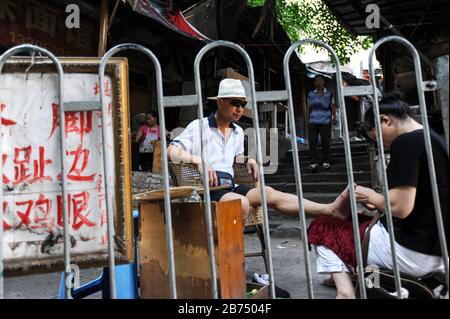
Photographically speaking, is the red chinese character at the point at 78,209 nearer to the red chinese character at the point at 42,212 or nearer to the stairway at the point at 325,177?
the red chinese character at the point at 42,212

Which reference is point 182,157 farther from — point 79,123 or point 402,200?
point 402,200

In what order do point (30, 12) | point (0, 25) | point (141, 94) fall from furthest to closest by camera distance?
point (141, 94) → point (30, 12) → point (0, 25)

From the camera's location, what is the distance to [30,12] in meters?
5.48

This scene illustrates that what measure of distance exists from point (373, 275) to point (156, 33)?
6332 mm

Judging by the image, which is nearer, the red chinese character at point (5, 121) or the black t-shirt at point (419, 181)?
the red chinese character at point (5, 121)

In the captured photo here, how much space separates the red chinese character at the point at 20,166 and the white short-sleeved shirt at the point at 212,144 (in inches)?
51.6

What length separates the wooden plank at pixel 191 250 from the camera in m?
2.04

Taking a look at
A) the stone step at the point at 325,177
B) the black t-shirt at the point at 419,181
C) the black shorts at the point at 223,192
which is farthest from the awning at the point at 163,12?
the black t-shirt at the point at 419,181

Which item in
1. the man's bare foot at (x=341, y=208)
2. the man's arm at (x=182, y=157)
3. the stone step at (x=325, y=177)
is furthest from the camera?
the stone step at (x=325, y=177)

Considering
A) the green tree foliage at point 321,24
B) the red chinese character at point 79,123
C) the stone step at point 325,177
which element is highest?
the green tree foliage at point 321,24

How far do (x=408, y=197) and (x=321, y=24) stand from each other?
10.7m

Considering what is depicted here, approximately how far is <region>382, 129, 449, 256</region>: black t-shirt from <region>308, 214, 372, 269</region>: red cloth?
34 centimetres

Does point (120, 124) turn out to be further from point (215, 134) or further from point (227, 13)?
point (227, 13)
